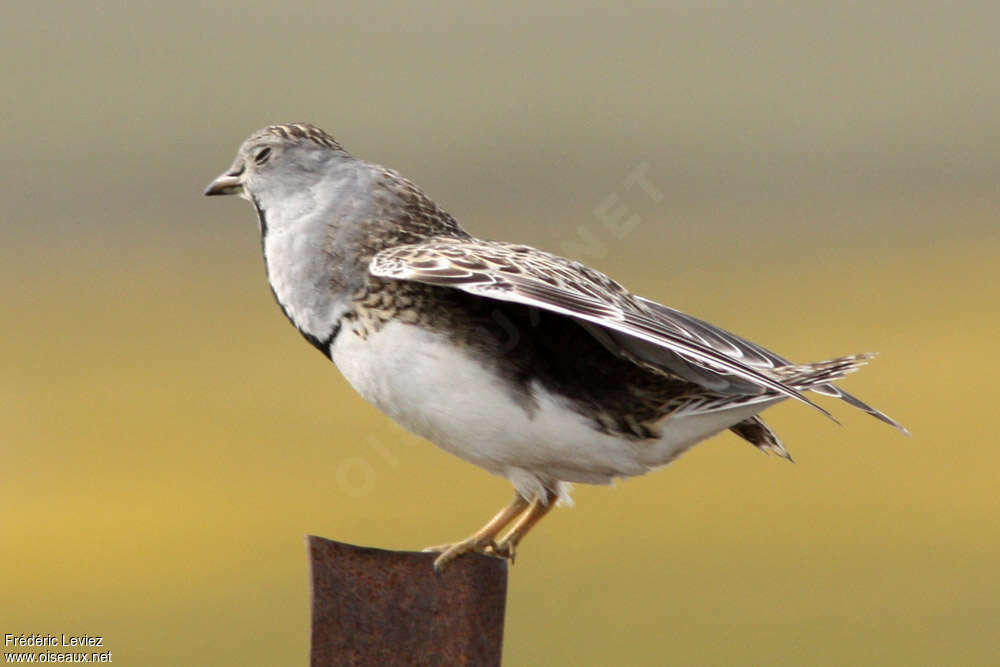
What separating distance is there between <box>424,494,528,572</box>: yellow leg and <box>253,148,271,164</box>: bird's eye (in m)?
1.77

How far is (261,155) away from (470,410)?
1.50m

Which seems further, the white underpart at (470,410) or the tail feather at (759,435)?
the tail feather at (759,435)

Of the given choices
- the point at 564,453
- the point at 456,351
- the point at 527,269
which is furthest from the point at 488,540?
the point at 527,269

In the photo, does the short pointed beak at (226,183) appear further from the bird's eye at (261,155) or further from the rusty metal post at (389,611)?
the rusty metal post at (389,611)

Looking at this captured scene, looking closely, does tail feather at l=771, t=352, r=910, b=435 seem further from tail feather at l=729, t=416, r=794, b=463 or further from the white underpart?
tail feather at l=729, t=416, r=794, b=463

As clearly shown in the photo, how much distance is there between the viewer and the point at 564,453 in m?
5.26

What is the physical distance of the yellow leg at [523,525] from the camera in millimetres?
5660

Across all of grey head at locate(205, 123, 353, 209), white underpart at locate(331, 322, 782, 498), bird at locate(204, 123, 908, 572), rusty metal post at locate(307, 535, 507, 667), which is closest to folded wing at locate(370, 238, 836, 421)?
bird at locate(204, 123, 908, 572)

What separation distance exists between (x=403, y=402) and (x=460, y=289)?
0.50 meters

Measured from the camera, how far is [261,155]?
5.68 meters

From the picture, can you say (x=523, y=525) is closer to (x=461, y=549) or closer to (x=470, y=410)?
(x=461, y=549)

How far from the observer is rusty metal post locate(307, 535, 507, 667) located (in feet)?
15.7

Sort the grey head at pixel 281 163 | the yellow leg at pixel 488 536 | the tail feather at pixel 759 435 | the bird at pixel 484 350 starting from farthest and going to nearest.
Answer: the tail feather at pixel 759 435 → the grey head at pixel 281 163 → the yellow leg at pixel 488 536 → the bird at pixel 484 350

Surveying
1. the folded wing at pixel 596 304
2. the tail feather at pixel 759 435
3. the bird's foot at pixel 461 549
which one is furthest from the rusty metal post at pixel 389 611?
the tail feather at pixel 759 435
